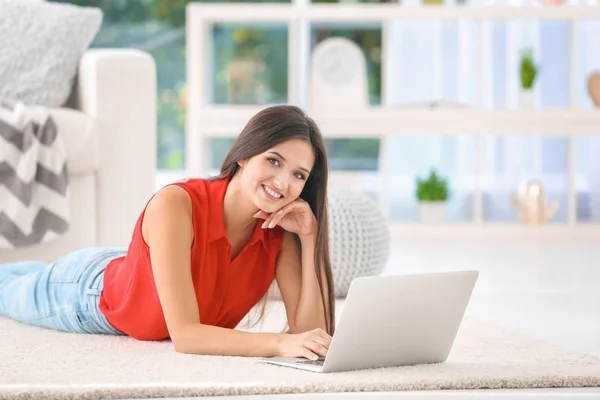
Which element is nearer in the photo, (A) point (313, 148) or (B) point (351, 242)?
(A) point (313, 148)

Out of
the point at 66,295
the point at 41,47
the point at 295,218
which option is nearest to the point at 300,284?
the point at 295,218

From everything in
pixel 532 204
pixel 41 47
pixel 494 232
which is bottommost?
pixel 494 232

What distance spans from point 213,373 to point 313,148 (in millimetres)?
511

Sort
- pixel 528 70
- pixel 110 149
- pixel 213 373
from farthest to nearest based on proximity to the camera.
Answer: pixel 528 70, pixel 110 149, pixel 213 373

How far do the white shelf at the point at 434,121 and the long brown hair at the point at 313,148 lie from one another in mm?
3019

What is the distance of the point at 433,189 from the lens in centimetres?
514

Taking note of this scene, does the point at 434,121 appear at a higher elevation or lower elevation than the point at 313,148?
lower

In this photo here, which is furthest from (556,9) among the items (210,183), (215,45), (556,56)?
(210,183)

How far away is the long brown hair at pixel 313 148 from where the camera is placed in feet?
6.23

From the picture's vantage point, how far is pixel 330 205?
2.92m

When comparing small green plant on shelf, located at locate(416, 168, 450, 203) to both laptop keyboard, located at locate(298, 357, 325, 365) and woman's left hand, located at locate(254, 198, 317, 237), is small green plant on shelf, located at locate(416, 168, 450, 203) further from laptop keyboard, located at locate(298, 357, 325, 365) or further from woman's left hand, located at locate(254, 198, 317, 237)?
laptop keyboard, located at locate(298, 357, 325, 365)

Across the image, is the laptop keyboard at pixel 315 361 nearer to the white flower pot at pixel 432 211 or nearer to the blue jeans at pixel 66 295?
the blue jeans at pixel 66 295

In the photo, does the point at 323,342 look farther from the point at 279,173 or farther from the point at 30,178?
the point at 30,178

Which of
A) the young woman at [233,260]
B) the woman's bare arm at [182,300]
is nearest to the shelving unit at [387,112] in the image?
the young woman at [233,260]
